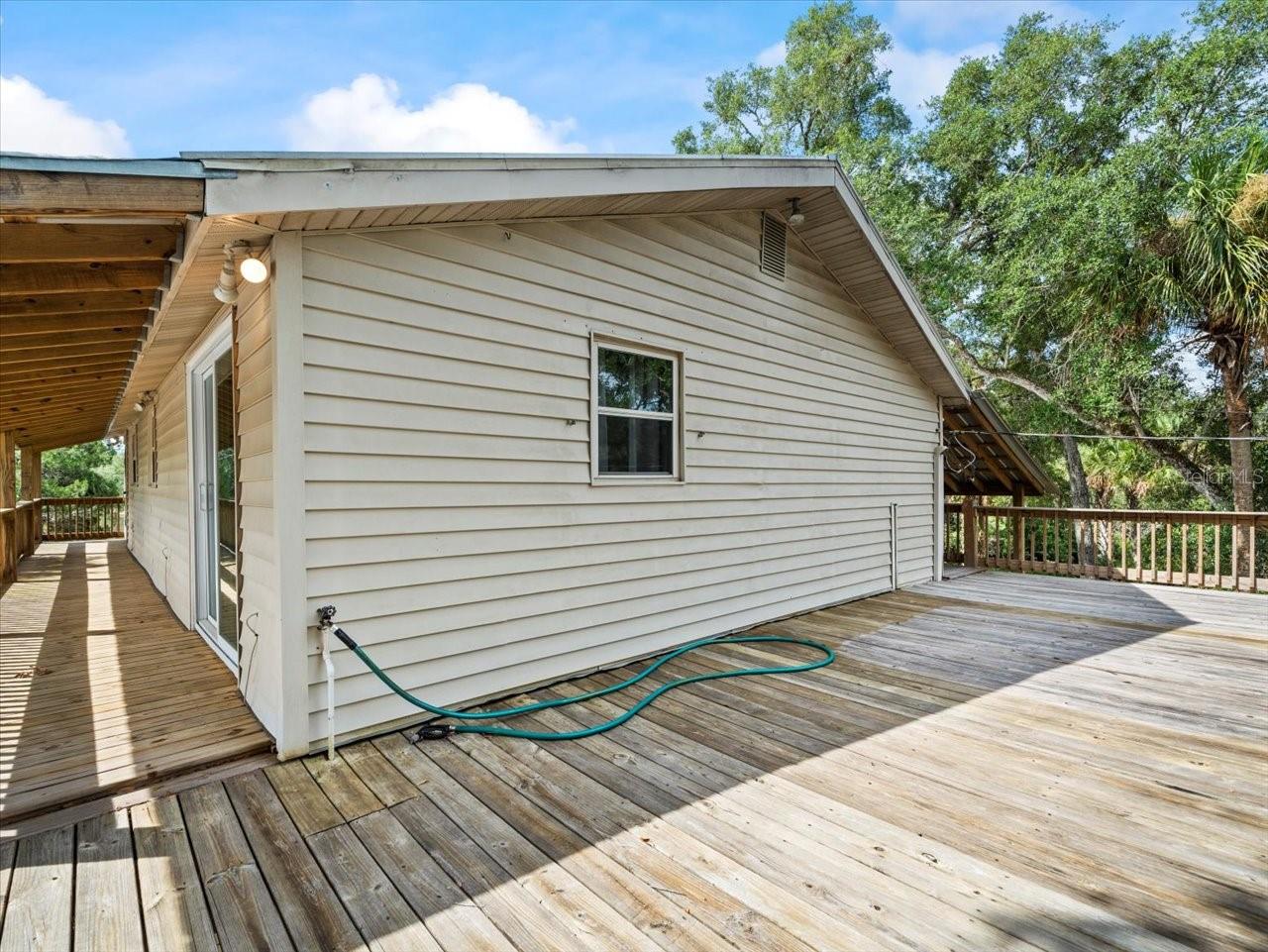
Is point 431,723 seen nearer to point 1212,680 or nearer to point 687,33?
point 1212,680

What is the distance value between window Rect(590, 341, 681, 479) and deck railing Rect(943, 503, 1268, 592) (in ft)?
20.6

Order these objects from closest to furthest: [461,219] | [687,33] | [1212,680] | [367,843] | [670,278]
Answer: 1. [367,843]
2. [461,219]
3. [1212,680]
4. [670,278]
5. [687,33]

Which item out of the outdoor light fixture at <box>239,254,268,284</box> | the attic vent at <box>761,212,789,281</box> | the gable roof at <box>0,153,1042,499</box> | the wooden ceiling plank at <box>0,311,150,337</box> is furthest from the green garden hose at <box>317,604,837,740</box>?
the attic vent at <box>761,212,789,281</box>

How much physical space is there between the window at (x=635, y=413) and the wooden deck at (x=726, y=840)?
1.58m

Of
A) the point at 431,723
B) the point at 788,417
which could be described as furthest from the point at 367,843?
the point at 788,417

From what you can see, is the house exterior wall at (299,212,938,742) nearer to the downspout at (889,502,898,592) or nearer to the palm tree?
the downspout at (889,502,898,592)

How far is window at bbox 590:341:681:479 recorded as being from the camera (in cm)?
415

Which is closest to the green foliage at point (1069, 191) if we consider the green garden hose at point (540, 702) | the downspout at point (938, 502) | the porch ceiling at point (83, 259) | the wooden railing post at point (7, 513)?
the downspout at point (938, 502)

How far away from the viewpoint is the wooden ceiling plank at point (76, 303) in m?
3.08

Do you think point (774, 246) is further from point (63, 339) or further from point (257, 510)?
point (63, 339)

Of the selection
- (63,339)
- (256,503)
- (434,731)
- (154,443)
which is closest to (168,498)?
(154,443)

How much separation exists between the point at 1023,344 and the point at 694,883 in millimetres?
13893

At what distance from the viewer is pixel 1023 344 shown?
42.0 feet

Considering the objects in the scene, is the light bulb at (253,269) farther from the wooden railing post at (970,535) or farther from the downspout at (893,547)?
the wooden railing post at (970,535)
